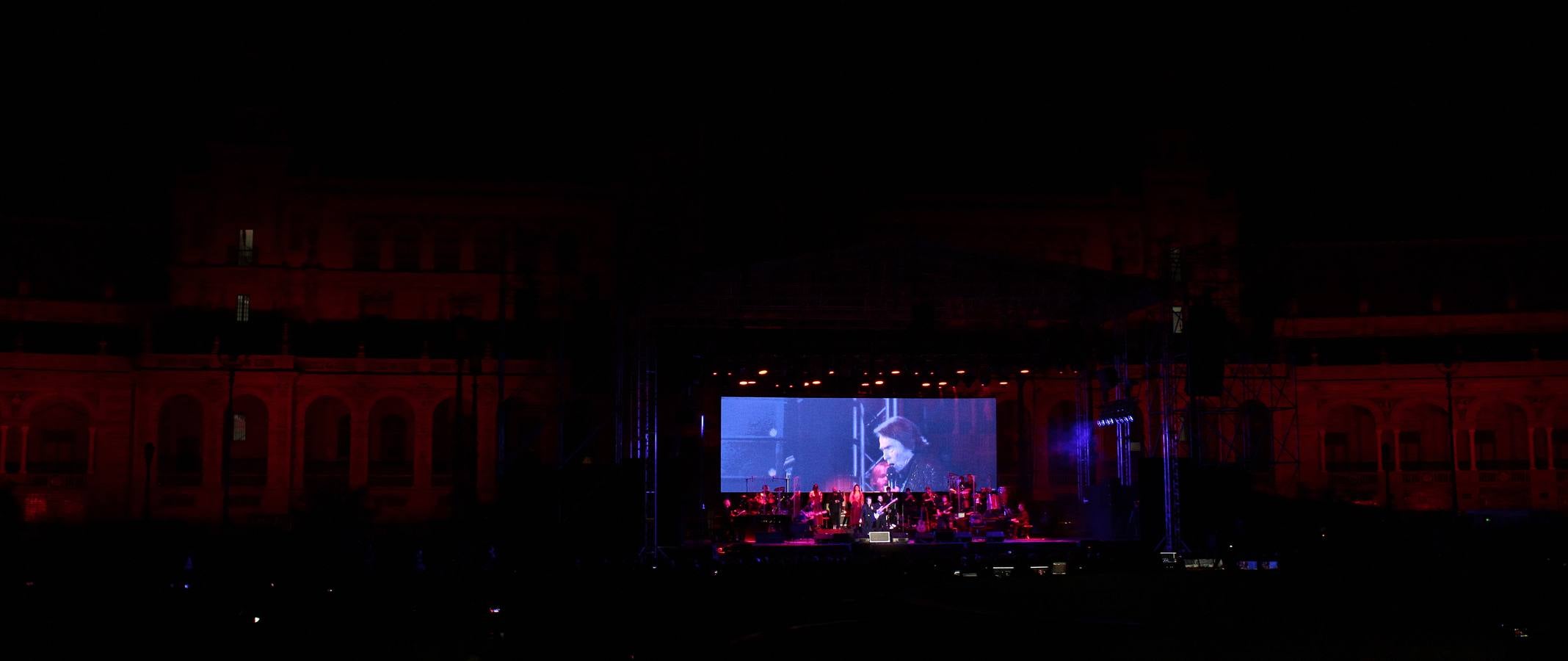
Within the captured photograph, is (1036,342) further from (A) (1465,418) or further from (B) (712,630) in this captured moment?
(A) (1465,418)

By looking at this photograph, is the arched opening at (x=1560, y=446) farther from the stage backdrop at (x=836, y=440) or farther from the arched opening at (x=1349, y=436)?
the stage backdrop at (x=836, y=440)

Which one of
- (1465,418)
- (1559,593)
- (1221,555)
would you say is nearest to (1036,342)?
(1221,555)

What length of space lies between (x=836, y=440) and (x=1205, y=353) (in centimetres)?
959

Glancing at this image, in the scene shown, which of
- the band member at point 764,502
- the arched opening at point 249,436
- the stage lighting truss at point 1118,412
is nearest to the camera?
the stage lighting truss at point 1118,412

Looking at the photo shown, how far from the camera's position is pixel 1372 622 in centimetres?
905

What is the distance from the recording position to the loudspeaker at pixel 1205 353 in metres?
23.8

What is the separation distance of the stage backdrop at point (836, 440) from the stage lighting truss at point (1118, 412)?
4481 mm

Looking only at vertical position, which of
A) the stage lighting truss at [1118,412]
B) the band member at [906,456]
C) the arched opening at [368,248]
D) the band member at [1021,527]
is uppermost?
the arched opening at [368,248]

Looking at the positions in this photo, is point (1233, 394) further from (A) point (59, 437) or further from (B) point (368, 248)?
(A) point (59, 437)

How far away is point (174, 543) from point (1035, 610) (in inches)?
879

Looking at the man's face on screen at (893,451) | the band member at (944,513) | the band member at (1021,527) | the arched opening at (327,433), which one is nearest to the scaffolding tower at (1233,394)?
the band member at (1021,527)

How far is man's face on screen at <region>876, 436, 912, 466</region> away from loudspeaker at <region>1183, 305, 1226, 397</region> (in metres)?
8.31

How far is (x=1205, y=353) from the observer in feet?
78.7

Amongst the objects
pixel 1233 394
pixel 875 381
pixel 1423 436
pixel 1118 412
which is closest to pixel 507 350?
pixel 875 381
